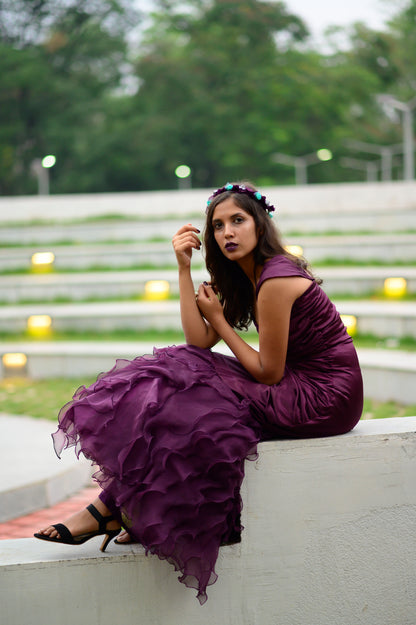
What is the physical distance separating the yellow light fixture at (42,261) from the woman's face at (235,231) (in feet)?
22.5

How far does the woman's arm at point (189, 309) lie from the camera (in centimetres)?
239

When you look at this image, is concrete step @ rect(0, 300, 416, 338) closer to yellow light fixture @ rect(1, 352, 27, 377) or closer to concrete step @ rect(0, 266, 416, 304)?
concrete step @ rect(0, 266, 416, 304)

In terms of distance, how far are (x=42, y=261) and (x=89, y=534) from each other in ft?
23.4

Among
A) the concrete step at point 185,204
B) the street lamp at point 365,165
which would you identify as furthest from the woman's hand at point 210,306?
Answer: the street lamp at point 365,165

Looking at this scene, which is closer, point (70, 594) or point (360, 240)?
point (70, 594)

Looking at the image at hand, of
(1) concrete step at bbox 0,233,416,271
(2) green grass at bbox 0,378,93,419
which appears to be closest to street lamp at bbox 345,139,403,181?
(1) concrete step at bbox 0,233,416,271

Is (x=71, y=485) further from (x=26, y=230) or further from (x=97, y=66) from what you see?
(x=97, y=66)

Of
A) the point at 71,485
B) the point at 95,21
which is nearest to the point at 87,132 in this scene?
the point at 95,21

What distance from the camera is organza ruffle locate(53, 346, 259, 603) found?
76.1 inches

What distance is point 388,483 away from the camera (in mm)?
2188

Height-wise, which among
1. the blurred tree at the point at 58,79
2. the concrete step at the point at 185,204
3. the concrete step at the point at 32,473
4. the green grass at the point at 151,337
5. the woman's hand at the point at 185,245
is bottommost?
the concrete step at the point at 32,473

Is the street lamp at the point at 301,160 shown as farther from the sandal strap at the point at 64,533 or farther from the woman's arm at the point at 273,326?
the sandal strap at the point at 64,533

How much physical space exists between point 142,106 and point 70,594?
122ft

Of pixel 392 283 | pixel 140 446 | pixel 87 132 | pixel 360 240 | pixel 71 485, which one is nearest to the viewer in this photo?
pixel 140 446
